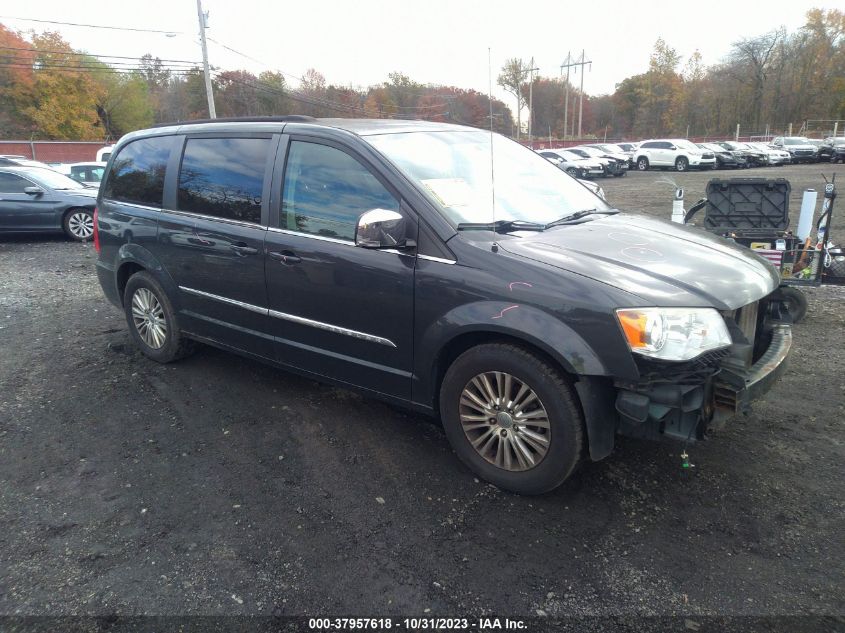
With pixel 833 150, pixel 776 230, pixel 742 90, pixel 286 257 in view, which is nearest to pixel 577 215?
pixel 286 257

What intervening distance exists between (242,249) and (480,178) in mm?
1620

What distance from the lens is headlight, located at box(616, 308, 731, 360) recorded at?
8.77 ft

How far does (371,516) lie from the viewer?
3023mm

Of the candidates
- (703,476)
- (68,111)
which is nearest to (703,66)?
(68,111)

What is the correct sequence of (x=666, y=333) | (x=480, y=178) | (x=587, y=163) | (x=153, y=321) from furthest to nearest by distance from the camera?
(x=587, y=163)
(x=153, y=321)
(x=480, y=178)
(x=666, y=333)

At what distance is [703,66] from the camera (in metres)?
69.4

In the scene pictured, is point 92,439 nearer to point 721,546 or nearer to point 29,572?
point 29,572

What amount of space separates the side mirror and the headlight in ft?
3.88

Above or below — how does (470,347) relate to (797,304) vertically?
above

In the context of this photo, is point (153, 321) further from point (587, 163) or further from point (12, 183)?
point (587, 163)

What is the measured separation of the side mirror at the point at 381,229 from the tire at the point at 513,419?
706 millimetres

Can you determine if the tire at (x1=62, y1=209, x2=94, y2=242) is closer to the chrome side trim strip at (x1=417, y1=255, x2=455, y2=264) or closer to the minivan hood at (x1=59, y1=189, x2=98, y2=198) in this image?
the minivan hood at (x1=59, y1=189, x2=98, y2=198)

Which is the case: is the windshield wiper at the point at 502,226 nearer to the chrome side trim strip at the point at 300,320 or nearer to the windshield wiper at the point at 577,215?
the windshield wiper at the point at 577,215

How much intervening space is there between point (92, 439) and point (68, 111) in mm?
56680
